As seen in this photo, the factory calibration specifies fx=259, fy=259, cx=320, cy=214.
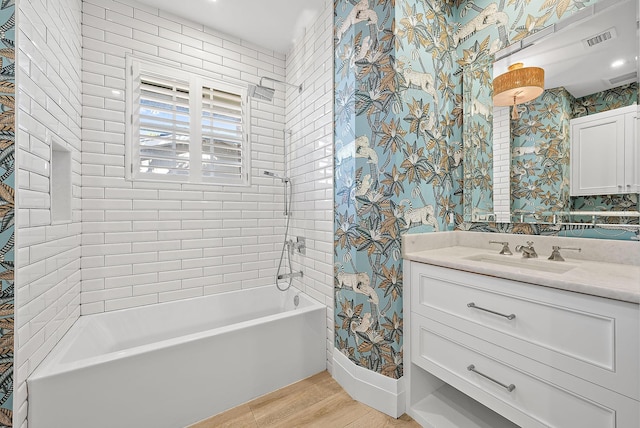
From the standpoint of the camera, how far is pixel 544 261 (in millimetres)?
1339

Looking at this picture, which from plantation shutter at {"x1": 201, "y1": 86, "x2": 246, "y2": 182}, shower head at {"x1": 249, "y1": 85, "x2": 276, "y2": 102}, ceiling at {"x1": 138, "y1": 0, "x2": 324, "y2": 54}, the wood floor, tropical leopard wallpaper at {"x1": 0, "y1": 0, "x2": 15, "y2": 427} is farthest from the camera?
plantation shutter at {"x1": 201, "y1": 86, "x2": 246, "y2": 182}

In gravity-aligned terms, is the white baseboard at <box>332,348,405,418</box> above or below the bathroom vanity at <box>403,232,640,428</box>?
below

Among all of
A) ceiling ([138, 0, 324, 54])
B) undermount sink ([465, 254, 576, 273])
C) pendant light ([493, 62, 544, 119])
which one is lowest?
undermount sink ([465, 254, 576, 273])

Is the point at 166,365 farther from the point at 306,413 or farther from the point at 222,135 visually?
the point at 222,135

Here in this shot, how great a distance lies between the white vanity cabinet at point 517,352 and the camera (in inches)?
33.7

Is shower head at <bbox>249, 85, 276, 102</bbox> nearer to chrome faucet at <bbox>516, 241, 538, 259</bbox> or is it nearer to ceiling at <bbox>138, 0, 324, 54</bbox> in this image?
ceiling at <bbox>138, 0, 324, 54</bbox>

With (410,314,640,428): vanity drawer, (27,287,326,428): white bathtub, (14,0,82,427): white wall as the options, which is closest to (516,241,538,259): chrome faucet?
(410,314,640,428): vanity drawer

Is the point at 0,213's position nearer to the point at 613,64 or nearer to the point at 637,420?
the point at 637,420

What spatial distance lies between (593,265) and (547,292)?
0.44m

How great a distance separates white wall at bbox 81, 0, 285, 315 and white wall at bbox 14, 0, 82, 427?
0.55 feet

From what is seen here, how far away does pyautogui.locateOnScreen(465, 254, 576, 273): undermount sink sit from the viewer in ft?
4.07

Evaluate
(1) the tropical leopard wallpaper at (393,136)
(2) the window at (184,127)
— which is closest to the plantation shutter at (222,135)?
(2) the window at (184,127)

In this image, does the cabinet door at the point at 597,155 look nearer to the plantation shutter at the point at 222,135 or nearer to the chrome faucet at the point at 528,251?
the chrome faucet at the point at 528,251

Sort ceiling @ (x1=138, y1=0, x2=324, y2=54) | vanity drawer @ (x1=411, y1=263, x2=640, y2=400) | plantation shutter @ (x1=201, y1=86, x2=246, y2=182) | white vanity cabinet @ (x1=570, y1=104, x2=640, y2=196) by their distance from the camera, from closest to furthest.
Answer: vanity drawer @ (x1=411, y1=263, x2=640, y2=400) < white vanity cabinet @ (x1=570, y1=104, x2=640, y2=196) < ceiling @ (x1=138, y1=0, x2=324, y2=54) < plantation shutter @ (x1=201, y1=86, x2=246, y2=182)
